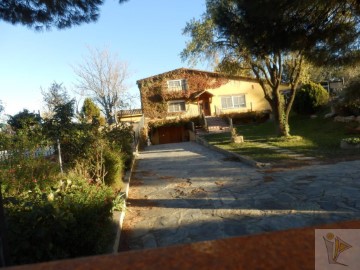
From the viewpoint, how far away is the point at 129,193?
927 cm

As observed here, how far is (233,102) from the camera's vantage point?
39625 mm

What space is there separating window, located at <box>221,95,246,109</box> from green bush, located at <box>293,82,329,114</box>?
11.5m

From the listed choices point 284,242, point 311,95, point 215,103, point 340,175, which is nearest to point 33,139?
point 340,175

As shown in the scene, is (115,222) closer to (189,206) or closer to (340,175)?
(189,206)

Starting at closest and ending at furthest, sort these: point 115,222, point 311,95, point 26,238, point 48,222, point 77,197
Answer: point 26,238 < point 48,222 < point 77,197 < point 115,222 < point 311,95

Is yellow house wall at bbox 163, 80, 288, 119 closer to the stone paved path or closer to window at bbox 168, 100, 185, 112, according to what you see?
window at bbox 168, 100, 185, 112

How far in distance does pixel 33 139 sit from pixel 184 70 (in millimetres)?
32382

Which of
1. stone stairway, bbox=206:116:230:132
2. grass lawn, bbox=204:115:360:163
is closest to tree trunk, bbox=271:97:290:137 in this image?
grass lawn, bbox=204:115:360:163

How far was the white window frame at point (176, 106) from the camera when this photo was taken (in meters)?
39.7

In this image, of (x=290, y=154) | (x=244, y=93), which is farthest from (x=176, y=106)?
(x=290, y=154)

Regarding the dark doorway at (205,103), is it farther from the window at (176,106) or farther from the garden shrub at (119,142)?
the garden shrub at (119,142)

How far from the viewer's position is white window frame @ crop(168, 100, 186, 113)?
130 feet

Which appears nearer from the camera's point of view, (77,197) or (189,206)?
(77,197)

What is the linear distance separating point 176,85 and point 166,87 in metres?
1.33
